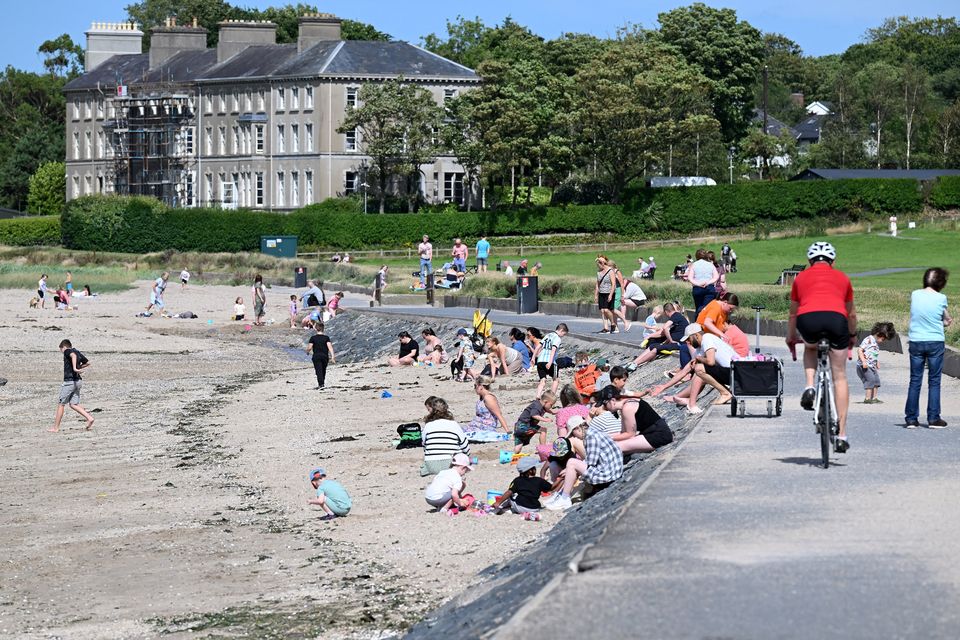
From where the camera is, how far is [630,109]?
81562mm

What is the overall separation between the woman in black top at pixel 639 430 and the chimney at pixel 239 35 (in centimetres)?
8975

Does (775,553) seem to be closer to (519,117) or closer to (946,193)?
(519,117)

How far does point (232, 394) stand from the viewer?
→ 3291 cm

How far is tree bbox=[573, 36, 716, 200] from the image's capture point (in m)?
82.2

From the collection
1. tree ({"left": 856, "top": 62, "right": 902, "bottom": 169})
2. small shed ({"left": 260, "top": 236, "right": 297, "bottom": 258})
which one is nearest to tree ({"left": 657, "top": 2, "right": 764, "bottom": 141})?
tree ({"left": 856, "top": 62, "right": 902, "bottom": 169})

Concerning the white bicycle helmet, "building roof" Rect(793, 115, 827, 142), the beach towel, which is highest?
"building roof" Rect(793, 115, 827, 142)

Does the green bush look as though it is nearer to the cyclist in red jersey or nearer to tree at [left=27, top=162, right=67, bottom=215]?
tree at [left=27, top=162, right=67, bottom=215]

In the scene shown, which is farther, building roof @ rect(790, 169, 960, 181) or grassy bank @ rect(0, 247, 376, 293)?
building roof @ rect(790, 169, 960, 181)

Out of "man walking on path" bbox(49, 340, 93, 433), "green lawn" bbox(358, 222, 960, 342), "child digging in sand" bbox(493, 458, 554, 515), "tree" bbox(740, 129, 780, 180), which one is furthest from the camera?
"tree" bbox(740, 129, 780, 180)

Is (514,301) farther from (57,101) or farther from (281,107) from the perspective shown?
(57,101)

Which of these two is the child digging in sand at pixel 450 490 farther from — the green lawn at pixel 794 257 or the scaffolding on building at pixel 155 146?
the scaffolding on building at pixel 155 146

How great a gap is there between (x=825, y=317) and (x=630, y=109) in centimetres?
6942

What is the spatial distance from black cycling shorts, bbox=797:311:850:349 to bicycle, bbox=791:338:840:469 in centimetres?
6

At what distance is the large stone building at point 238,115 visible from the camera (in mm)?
94188
